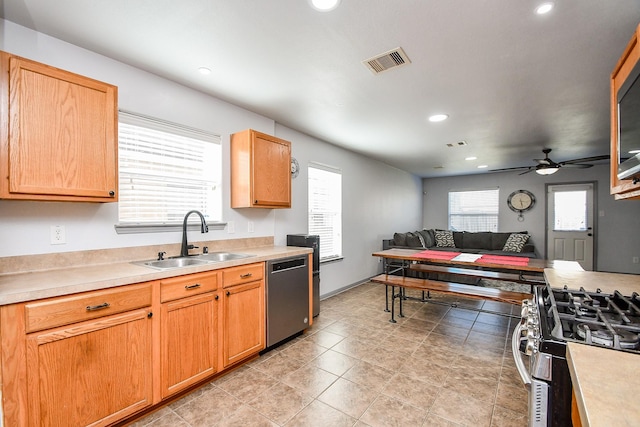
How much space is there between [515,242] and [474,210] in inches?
63.3

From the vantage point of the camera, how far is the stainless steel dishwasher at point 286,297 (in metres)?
2.67

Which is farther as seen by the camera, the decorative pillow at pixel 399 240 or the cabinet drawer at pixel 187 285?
the decorative pillow at pixel 399 240

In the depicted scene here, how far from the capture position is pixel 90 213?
6.79ft

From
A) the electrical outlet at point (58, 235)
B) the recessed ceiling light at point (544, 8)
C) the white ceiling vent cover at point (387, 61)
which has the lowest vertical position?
the electrical outlet at point (58, 235)

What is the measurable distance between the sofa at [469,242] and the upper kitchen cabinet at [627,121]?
15.6ft

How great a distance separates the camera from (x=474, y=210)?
26.2 ft

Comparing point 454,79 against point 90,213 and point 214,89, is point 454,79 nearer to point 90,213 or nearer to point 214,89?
point 214,89

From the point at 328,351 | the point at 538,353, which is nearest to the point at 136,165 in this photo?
the point at 328,351

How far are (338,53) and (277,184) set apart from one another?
1.52 meters

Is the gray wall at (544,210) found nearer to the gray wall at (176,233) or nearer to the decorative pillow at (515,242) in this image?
the decorative pillow at (515,242)

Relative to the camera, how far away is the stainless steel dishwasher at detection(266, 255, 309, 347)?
2.67m

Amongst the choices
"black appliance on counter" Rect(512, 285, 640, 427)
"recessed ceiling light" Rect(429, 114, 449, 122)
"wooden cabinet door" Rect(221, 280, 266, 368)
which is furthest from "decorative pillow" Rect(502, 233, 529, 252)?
"wooden cabinet door" Rect(221, 280, 266, 368)

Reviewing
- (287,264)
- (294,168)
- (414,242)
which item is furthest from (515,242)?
(287,264)

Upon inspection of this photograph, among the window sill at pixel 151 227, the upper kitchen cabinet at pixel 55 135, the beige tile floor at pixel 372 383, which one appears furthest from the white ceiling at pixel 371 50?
the beige tile floor at pixel 372 383
